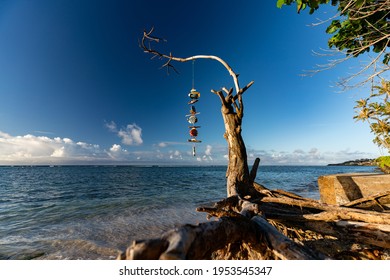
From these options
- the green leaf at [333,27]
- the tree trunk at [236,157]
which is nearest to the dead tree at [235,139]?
the tree trunk at [236,157]

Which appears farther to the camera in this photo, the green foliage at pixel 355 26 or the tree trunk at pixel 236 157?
the tree trunk at pixel 236 157

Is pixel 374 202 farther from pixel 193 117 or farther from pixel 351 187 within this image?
pixel 193 117

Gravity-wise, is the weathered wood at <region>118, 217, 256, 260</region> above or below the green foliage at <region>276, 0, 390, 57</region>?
below

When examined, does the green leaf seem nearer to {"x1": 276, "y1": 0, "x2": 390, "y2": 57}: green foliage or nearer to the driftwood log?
{"x1": 276, "y1": 0, "x2": 390, "y2": 57}: green foliage

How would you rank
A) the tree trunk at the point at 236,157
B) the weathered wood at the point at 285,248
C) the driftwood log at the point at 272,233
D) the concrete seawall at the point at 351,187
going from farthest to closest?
the tree trunk at the point at 236,157 < the concrete seawall at the point at 351,187 < the weathered wood at the point at 285,248 < the driftwood log at the point at 272,233

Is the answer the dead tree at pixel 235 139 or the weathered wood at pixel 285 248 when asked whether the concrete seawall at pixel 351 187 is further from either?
the weathered wood at pixel 285 248

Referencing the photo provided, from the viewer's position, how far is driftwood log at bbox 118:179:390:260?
78.6 inches

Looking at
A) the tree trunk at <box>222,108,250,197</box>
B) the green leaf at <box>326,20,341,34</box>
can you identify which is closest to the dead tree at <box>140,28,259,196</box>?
the tree trunk at <box>222,108,250,197</box>

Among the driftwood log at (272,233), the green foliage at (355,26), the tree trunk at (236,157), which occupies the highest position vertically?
the green foliage at (355,26)

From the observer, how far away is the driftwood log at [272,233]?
2.00m

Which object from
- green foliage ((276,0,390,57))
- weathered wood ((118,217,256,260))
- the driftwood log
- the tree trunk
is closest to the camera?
weathered wood ((118,217,256,260))

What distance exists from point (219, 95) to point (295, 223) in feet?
15.5
